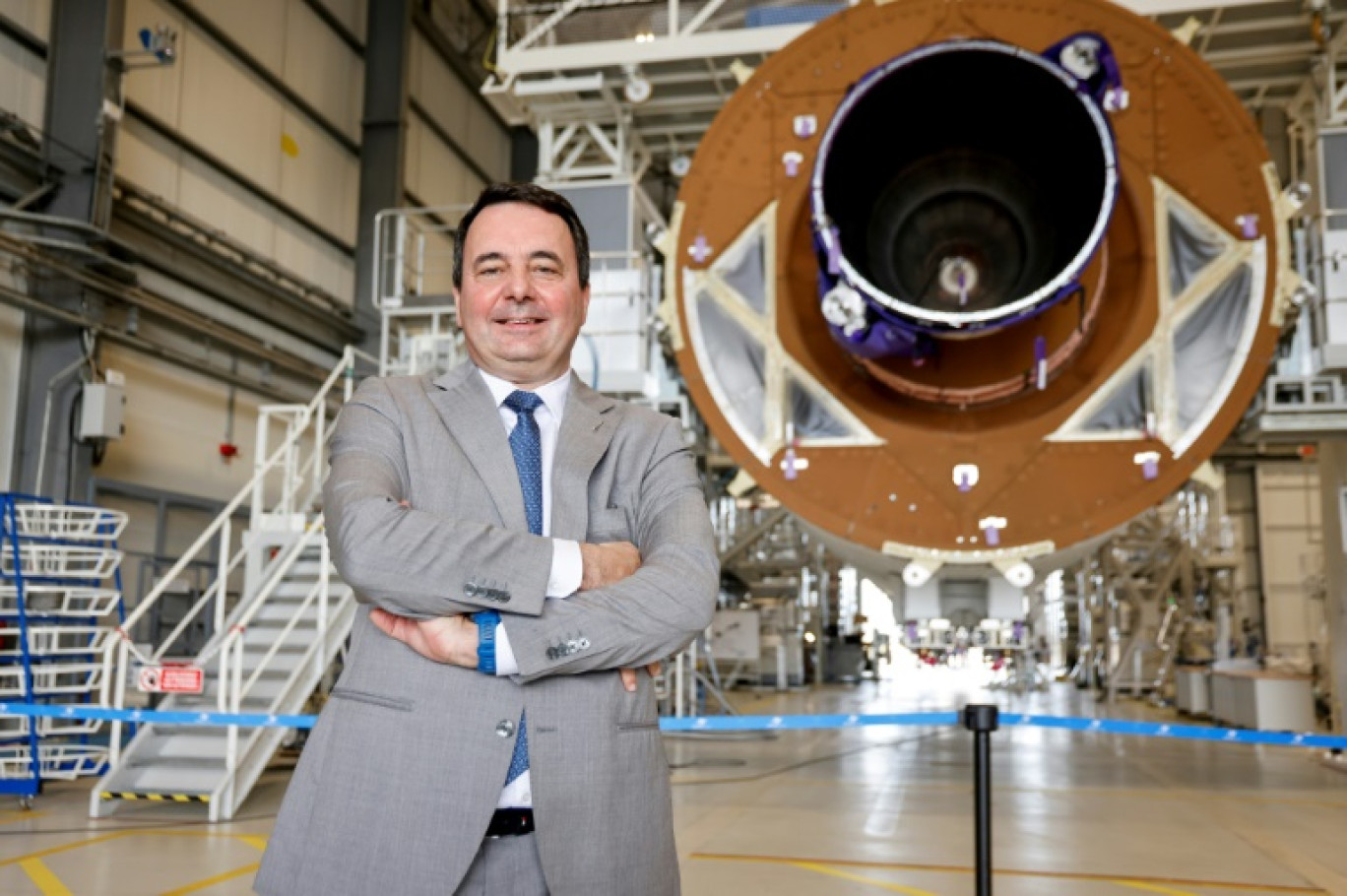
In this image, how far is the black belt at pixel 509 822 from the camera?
5.59 feet

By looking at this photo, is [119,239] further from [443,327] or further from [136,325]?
[443,327]

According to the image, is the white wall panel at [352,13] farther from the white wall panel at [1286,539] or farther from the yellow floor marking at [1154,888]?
the white wall panel at [1286,539]

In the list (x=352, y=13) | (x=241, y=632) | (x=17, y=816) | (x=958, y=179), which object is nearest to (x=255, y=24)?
(x=352, y=13)

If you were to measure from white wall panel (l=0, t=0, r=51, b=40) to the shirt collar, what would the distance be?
12.2 meters

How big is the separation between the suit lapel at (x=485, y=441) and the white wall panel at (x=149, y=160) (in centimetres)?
1272

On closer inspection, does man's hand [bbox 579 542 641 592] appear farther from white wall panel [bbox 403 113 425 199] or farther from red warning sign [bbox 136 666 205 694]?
white wall panel [bbox 403 113 425 199]

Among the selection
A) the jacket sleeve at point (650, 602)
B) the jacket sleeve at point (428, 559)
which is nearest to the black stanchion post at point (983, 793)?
the jacket sleeve at point (650, 602)

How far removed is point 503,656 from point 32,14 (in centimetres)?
1306

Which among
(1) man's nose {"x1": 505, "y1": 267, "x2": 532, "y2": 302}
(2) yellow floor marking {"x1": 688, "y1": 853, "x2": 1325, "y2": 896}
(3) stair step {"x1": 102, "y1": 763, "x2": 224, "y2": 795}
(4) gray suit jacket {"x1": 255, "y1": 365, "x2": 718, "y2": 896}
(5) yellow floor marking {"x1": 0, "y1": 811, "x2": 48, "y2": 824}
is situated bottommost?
(5) yellow floor marking {"x1": 0, "y1": 811, "x2": 48, "y2": 824}

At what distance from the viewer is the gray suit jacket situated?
1.64 m

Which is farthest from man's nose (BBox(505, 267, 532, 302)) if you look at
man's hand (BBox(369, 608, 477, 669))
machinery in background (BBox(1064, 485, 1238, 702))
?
machinery in background (BBox(1064, 485, 1238, 702))

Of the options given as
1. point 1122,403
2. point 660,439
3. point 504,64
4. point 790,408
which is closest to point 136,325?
point 504,64

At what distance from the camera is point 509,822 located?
1.71 metres

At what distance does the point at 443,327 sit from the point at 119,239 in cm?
446
